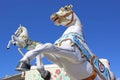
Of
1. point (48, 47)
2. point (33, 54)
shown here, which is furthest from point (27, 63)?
point (48, 47)

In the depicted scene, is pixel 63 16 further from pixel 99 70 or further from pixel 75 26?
pixel 99 70

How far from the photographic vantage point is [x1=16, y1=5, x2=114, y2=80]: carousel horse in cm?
297

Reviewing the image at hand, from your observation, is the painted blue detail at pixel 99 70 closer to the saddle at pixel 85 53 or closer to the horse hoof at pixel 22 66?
the saddle at pixel 85 53

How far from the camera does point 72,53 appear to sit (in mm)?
3066

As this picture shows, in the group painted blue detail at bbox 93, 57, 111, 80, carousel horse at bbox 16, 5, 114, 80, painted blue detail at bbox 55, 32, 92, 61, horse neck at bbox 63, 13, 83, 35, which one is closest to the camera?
carousel horse at bbox 16, 5, 114, 80

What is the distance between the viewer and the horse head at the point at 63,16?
362 centimetres

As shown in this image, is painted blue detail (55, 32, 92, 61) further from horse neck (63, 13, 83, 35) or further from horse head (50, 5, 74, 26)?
horse head (50, 5, 74, 26)

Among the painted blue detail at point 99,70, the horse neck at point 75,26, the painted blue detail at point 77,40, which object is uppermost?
the horse neck at point 75,26

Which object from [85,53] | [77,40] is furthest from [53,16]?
[85,53]

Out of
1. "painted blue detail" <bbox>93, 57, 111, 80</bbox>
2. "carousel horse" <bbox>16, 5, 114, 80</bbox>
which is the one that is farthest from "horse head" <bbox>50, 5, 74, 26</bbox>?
"painted blue detail" <bbox>93, 57, 111, 80</bbox>

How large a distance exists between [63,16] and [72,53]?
789 millimetres

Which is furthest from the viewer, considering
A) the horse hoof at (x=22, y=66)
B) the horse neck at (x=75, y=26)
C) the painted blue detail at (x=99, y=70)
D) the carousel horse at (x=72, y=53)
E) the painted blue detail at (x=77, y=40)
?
the horse neck at (x=75, y=26)

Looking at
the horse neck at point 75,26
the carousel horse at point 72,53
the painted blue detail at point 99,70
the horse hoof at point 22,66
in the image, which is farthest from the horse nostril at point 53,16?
the horse hoof at point 22,66

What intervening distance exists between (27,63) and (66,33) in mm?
1015
